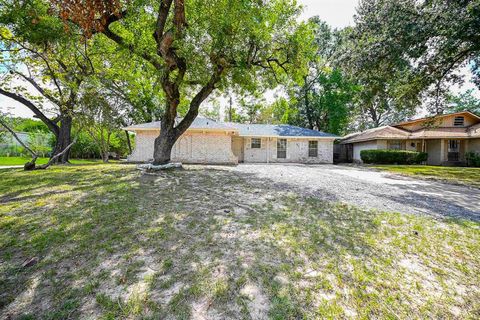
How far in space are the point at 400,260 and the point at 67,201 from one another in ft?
18.6

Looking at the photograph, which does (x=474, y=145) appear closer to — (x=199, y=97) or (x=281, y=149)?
(x=281, y=149)

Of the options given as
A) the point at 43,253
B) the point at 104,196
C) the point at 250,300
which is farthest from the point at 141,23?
the point at 250,300

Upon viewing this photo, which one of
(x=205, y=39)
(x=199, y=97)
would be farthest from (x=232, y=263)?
(x=199, y=97)

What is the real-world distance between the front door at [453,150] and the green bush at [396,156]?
283 cm

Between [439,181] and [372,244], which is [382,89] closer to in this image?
[439,181]

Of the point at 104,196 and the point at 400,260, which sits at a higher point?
the point at 104,196

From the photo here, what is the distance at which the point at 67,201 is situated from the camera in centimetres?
432

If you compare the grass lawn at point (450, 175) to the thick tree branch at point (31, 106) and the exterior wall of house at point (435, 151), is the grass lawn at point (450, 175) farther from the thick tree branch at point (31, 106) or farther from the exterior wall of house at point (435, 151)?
the thick tree branch at point (31, 106)

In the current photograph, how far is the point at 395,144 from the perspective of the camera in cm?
1916

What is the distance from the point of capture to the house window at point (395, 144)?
19064 millimetres

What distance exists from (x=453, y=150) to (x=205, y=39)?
23.0 meters

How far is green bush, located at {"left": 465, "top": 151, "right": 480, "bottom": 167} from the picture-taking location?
16.7 meters

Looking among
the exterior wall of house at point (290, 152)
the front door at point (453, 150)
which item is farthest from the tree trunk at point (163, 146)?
the front door at point (453, 150)

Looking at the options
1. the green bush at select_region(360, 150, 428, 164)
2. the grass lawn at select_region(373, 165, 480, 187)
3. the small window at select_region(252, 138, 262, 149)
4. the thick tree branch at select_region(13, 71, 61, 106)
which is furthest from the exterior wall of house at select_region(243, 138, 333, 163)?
the thick tree branch at select_region(13, 71, 61, 106)
